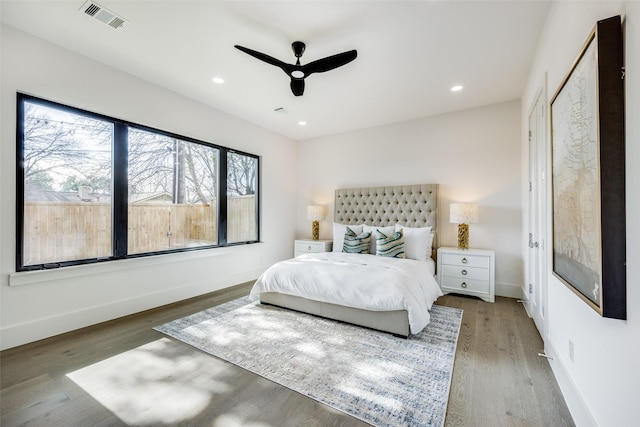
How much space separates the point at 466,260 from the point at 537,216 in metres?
1.20

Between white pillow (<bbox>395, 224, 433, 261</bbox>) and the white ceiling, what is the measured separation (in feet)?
6.21

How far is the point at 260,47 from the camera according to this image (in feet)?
8.85

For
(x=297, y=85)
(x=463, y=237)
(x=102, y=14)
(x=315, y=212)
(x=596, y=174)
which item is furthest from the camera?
(x=315, y=212)

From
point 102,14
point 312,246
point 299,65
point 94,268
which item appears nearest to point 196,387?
point 94,268

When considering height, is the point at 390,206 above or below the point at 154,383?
above

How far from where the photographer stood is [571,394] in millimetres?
1687

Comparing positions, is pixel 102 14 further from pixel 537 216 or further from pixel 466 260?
pixel 466 260

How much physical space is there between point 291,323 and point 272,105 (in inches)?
119

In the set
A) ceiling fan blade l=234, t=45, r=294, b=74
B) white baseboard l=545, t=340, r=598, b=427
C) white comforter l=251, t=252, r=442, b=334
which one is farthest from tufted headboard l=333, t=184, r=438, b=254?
ceiling fan blade l=234, t=45, r=294, b=74

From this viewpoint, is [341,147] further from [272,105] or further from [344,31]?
[344,31]

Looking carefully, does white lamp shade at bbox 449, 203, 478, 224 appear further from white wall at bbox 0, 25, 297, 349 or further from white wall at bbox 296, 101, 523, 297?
white wall at bbox 0, 25, 297, 349

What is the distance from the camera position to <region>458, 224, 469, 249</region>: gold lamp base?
4051 mm

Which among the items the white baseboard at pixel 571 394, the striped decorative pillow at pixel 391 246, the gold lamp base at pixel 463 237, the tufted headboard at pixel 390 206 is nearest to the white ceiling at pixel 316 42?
the tufted headboard at pixel 390 206

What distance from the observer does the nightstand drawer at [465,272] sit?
12.3ft
